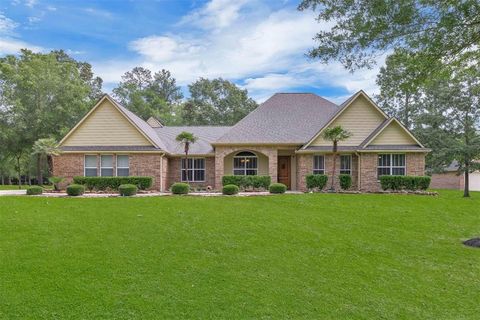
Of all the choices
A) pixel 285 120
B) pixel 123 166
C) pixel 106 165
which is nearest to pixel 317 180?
pixel 285 120

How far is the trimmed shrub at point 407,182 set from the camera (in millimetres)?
19062

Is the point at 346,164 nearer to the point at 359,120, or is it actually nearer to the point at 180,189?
the point at 359,120

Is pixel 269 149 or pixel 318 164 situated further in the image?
pixel 269 149

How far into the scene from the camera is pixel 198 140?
25.5m

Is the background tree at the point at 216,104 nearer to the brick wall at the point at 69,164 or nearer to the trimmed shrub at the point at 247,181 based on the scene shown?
the trimmed shrub at the point at 247,181

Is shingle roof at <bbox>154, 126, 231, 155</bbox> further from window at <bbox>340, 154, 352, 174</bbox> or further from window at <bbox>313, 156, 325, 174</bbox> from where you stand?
window at <bbox>340, 154, 352, 174</bbox>

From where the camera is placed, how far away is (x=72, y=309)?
5078 millimetres

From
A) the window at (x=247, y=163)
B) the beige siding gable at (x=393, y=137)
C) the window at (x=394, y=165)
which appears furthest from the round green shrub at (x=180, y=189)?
the window at (x=394, y=165)

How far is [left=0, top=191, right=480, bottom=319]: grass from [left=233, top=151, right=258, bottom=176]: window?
10648mm

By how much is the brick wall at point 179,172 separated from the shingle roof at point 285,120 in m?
2.50

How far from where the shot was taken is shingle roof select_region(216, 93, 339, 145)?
2203cm

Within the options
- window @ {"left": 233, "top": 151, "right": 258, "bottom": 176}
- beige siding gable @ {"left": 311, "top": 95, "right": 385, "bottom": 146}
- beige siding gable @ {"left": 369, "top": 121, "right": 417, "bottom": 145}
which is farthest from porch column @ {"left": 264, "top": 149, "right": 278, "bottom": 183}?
beige siding gable @ {"left": 369, "top": 121, "right": 417, "bottom": 145}

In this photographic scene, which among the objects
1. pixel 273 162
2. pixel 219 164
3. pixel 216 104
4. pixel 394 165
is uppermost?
pixel 216 104

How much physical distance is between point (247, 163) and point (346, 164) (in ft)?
20.5
